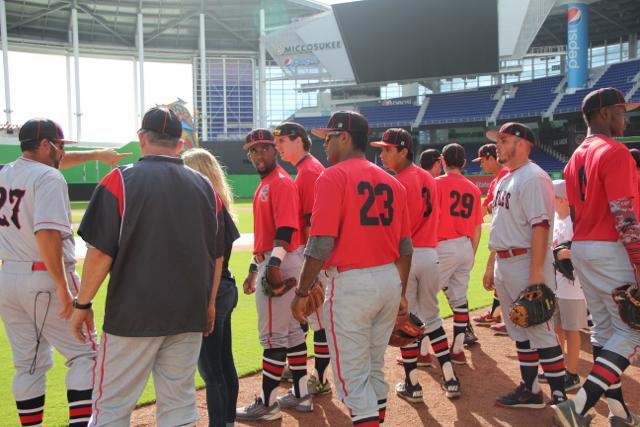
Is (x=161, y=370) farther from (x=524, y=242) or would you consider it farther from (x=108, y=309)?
(x=524, y=242)

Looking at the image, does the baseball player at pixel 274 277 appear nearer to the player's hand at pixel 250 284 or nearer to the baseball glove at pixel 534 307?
the player's hand at pixel 250 284

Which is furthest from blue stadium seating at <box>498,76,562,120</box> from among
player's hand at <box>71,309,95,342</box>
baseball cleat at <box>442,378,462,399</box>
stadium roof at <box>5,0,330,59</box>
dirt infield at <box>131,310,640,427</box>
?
player's hand at <box>71,309,95,342</box>

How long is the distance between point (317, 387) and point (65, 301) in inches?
94.8

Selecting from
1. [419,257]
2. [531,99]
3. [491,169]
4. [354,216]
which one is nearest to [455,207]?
[419,257]

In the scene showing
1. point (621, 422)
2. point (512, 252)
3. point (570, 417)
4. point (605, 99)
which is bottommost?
point (621, 422)

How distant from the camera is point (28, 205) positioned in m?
3.55

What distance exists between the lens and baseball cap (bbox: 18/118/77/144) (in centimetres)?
369

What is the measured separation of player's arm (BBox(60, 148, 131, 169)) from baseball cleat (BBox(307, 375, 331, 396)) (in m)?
2.52

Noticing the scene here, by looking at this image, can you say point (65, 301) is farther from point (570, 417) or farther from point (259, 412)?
point (570, 417)

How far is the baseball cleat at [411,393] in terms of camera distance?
4.75 metres

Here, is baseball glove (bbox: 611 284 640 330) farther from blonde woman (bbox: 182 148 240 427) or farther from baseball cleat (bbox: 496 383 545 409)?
blonde woman (bbox: 182 148 240 427)

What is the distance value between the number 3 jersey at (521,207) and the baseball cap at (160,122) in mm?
2653

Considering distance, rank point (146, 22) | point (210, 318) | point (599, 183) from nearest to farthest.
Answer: point (210, 318) → point (599, 183) → point (146, 22)

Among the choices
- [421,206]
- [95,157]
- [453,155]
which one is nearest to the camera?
[95,157]
